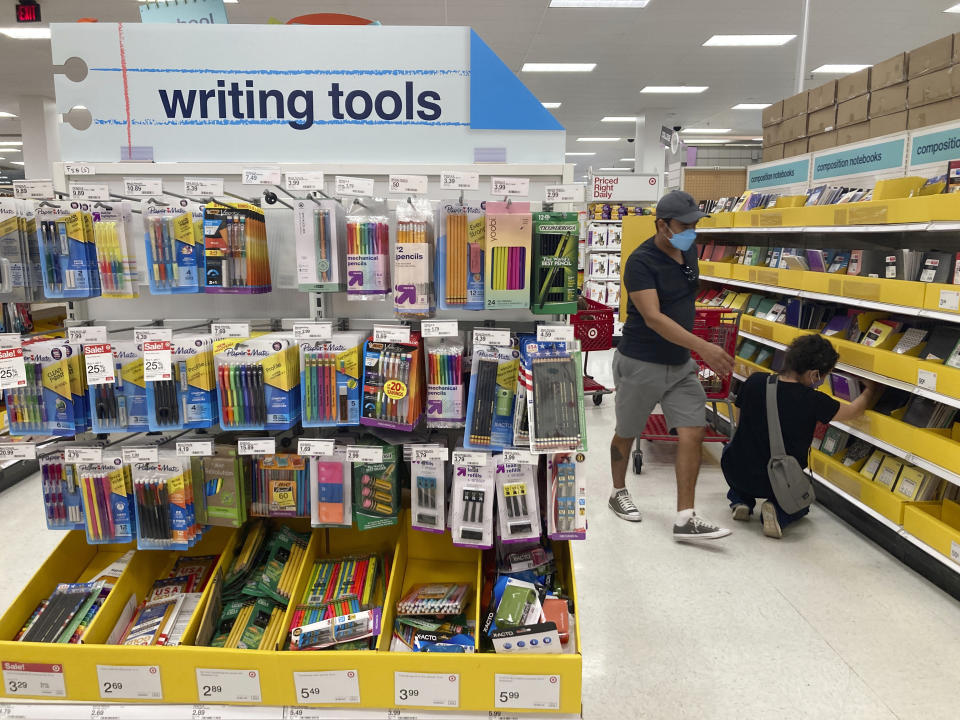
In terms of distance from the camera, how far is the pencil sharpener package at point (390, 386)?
1897 mm

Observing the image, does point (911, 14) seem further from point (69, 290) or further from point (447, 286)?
point (69, 290)

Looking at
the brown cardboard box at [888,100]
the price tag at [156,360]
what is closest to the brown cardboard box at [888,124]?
the brown cardboard box at [888,100]

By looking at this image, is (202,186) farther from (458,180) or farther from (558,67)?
(558,67)

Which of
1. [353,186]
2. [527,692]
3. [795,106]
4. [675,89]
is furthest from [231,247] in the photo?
[675,89]

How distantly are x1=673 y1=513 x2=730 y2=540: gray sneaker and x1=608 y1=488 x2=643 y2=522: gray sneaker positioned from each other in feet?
1.00

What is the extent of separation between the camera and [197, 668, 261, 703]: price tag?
1.87 m

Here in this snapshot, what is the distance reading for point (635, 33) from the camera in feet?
27.3

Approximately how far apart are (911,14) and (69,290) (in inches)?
374

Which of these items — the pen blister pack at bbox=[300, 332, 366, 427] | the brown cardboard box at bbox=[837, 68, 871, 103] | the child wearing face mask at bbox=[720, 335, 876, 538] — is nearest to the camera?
the pen blister pack at bbox=[300, 332, 366, 427]

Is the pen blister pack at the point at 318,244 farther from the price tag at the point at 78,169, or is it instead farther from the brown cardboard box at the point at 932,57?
the brown cardboard box at the point at 932,57

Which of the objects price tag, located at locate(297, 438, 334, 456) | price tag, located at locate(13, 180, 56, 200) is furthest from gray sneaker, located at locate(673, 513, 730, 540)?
price tag, located at locate(13, 180, 56, 200)

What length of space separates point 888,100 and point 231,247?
4.33 meters

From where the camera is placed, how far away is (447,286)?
6.28 ft

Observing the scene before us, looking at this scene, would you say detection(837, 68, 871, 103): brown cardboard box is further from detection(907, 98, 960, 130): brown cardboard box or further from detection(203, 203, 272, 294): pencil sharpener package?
detection(203, 203, 272, 294): pencil sharpener package
